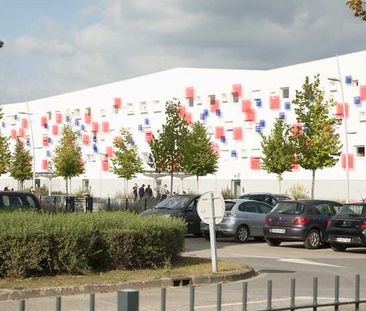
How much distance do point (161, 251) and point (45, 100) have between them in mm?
77544

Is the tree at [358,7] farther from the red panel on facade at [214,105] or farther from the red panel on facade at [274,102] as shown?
the red panel on facade at [214,105]

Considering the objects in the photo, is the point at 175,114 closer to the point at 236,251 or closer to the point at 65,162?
the point at 65,162

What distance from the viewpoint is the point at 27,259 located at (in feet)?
44.9

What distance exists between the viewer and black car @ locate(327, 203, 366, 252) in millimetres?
22484

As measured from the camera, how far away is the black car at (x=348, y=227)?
2248cm

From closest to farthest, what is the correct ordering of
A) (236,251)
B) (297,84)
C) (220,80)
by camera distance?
(236,251)
(297,84)
(220,80)

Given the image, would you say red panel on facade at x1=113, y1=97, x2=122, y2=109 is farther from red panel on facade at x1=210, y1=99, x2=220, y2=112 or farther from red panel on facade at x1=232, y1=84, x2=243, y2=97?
red panel on facade at x1=232, y1=84, x2=243, y2=97

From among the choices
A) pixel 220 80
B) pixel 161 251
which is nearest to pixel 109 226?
pixel 161 251

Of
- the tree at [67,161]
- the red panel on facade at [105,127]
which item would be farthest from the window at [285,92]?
the red panel on facade at [105,127]

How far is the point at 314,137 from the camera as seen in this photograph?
1658 inches

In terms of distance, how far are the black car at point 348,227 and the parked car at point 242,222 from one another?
12.7 feet

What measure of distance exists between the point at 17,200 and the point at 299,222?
28.1 feet

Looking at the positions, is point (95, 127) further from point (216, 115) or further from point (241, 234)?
point (241, 234)

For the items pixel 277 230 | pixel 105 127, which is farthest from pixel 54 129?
pixel 277 230
